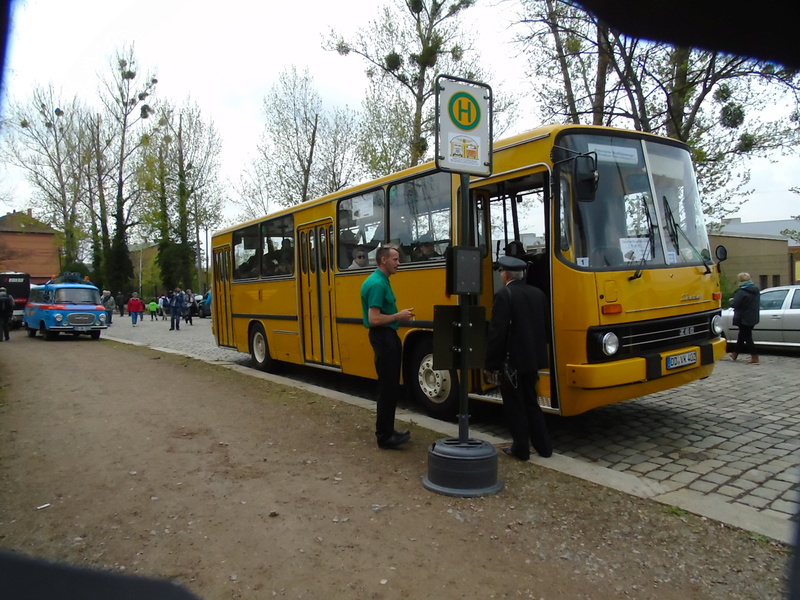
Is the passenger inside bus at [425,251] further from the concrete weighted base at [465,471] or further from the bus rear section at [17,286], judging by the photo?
the bus rear section at [17,286]

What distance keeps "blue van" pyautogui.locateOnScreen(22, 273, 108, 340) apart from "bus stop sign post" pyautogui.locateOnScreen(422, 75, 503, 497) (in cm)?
1950

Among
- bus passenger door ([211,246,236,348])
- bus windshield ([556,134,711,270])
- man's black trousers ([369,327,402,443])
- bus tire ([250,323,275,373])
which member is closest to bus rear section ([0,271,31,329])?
bus passenger door ([211,246,236,348])

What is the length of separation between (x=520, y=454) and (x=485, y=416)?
2.12 meters

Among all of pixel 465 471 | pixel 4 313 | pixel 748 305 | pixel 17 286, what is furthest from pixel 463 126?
pixel 17 286

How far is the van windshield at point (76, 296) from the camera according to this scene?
2116 centimetres

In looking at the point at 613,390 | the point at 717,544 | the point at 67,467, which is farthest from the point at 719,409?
the point at 67,467

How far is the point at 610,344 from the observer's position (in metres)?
5.42

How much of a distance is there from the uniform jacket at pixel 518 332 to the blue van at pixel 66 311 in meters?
19.3

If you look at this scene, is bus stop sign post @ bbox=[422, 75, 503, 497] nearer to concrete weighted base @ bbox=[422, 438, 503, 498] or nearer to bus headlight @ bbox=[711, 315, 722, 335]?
concrete weighted base @ bbox=[422, 438, 503, 498]

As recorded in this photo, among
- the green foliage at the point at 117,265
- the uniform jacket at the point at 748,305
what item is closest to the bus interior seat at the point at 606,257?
the uniform jacket at the point at 748,305

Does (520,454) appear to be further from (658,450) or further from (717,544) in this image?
(717,544)

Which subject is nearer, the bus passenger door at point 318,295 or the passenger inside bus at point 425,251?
the passenger inside bus at point 425,251

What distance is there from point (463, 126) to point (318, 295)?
5398mm

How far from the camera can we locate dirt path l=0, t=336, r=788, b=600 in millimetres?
3271
